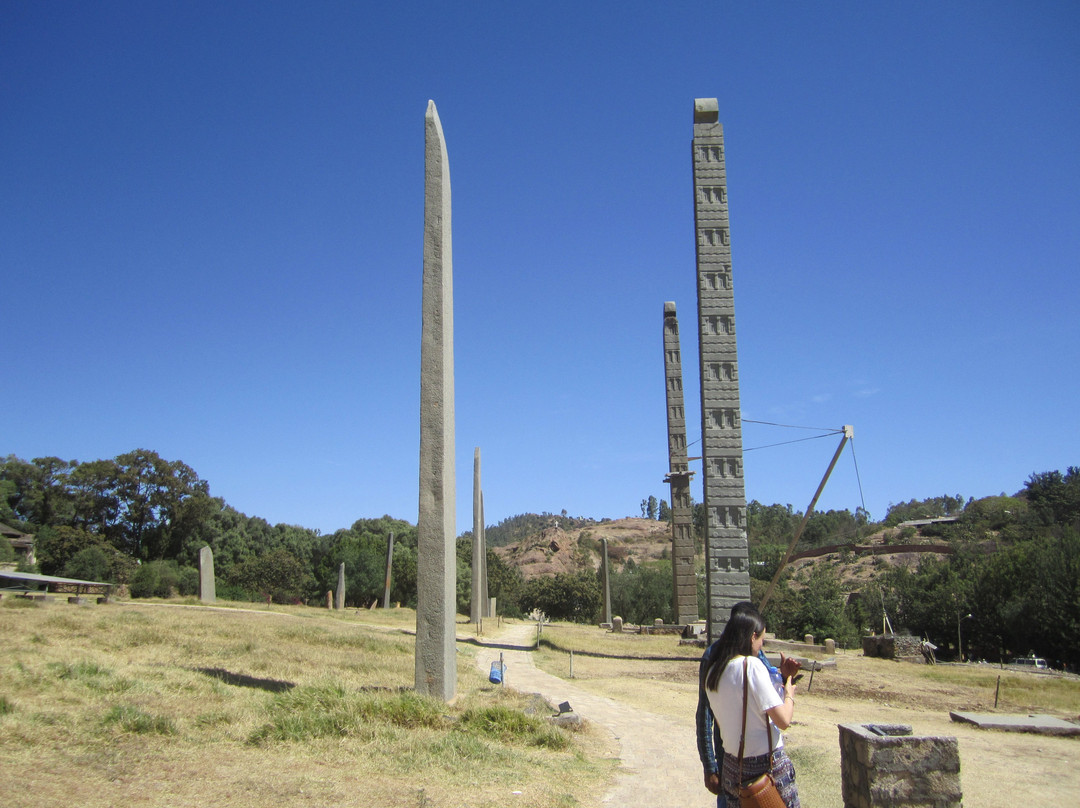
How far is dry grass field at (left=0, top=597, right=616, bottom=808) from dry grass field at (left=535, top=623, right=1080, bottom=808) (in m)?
2.07

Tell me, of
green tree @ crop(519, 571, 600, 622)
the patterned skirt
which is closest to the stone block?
the patterned skirt

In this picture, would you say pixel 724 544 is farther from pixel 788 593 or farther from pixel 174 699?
pixel 788 593

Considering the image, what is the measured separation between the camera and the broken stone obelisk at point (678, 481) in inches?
977

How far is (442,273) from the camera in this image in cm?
959

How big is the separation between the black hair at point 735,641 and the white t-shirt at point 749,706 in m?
0.03

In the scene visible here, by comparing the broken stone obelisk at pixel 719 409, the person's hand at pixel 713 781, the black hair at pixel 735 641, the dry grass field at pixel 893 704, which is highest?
the broken stone obelisk at pixel 719 409

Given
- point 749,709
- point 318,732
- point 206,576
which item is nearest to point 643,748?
point 318,732

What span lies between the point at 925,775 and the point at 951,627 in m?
29.9

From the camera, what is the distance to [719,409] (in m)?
18.2

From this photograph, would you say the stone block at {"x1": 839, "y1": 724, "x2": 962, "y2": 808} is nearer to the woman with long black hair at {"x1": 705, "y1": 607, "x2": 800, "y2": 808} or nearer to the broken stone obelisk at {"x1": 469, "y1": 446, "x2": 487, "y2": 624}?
the woman with long black hair at {"x1": 705, "y1": 607, "x2": 800, "y2": 808}

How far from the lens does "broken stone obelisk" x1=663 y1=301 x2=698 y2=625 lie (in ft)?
81.5

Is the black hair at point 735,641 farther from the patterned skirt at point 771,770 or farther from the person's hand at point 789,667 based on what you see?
the patterned skirt at point 771,770

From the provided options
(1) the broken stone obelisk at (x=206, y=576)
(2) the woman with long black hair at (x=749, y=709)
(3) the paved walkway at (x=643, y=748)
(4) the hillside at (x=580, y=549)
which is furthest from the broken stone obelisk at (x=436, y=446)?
(4) the hillside at (x=580, y=549)

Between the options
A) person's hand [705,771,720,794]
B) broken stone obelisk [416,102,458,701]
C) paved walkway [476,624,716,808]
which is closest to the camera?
person's hand [705,771,720,794]
